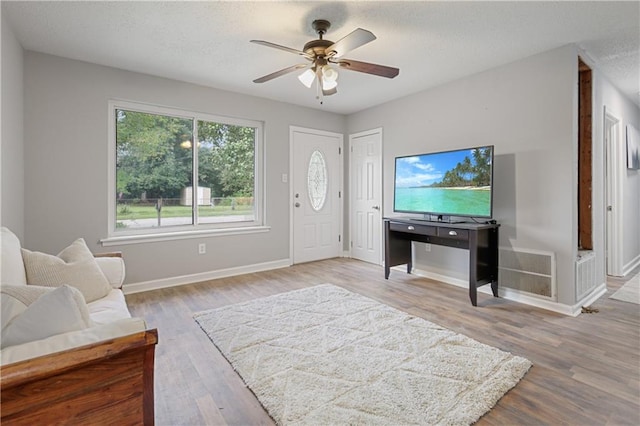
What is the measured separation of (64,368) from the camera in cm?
90

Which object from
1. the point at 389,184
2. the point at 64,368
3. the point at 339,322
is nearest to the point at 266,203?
the point at 389,184

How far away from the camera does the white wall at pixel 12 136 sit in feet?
7.88

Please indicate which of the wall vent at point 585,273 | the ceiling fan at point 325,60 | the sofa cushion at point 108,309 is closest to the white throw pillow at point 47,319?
the sofa cushion at point 108,309

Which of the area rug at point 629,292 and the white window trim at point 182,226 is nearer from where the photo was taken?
the area rug at point 629,292

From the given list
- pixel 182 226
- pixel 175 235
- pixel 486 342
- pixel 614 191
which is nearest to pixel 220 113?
pixel 182 226

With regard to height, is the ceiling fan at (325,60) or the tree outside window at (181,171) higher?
the ceiling fan at (325,60)

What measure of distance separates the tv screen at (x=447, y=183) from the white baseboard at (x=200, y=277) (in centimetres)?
198

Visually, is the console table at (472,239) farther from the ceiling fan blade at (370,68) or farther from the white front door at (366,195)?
the ceiling fan blade at (370,68)

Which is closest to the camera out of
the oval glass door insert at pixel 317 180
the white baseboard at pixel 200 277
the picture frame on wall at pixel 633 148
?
the white baseboard at pixel 200 277

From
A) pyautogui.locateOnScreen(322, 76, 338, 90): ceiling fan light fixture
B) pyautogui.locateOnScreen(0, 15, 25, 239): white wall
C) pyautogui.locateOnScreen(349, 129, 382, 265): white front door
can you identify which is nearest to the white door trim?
pyautogui.locateOnScreen(349, 129, 382, 265): white front door

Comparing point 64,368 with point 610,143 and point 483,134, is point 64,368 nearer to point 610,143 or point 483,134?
point 483,134

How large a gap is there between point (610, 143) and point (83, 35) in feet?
19.6

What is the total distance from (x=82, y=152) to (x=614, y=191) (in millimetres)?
6370

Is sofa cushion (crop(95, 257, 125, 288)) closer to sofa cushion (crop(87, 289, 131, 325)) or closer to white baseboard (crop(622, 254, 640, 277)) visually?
sofa cushion (crop(87, 289, 131, 325))
